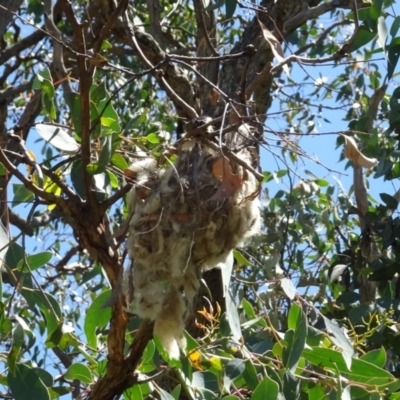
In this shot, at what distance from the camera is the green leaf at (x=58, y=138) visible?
6.35ft

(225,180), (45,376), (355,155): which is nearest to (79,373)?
(45,376)

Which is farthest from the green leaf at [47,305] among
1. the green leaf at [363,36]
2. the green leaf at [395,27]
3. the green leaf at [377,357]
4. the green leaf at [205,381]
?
the green leaf at [395,27]

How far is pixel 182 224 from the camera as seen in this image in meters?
1.76

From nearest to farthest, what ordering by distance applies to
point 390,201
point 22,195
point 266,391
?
point 266,391 → point 22,195 → point 390,201

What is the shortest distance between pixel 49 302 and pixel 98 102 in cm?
49

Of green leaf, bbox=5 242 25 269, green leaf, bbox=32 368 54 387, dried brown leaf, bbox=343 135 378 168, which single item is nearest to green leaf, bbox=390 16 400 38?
dried brown leaf, bbox=343 135 378 168

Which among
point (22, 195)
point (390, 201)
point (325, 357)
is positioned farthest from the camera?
point (390, 201)

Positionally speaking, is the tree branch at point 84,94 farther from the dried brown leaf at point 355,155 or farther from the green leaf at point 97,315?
the dried brown leaf at point 355,155

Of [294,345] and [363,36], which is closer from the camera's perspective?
[294,345]

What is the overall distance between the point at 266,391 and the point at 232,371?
189 mm

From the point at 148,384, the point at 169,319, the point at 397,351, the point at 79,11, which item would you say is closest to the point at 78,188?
the point at 169,319

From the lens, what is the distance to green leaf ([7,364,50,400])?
183 centimetres

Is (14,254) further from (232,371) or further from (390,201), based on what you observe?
(390,201)

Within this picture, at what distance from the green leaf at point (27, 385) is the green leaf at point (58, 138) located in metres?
0.51
